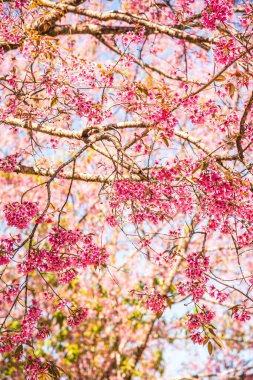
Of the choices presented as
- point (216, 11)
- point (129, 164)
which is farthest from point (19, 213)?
point (216, 11)

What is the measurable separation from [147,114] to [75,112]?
64 cm

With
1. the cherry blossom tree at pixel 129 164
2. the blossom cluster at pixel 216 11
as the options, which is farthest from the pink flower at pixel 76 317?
the blossom cluster at pixel 216 11

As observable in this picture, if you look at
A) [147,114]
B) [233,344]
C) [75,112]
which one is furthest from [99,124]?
[233,344]

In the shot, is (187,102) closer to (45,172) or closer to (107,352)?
(45,172)

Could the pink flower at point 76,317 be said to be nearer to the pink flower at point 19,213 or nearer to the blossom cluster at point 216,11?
the pink flower at point 19,213

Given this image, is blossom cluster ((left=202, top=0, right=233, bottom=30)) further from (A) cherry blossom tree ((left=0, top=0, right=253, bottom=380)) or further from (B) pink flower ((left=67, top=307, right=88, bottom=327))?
(B) pink flower ((left=67, top=307, right=88, bottom=327))

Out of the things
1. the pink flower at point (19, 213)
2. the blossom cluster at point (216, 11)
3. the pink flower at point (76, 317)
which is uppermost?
the blossom cluster at point (216, 11)

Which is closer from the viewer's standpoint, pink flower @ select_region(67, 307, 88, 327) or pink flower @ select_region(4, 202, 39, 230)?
pink flower @ select_region(4, 202, 39, 230)

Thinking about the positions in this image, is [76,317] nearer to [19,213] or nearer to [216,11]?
[19,213]

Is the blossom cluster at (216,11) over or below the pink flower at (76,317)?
over

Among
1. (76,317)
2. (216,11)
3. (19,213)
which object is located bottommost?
(76,317)

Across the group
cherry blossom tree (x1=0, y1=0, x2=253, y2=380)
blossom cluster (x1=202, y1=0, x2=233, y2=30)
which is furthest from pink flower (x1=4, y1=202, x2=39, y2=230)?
blossom cluster (x1=202, y1=0, x2=233, y2=30)

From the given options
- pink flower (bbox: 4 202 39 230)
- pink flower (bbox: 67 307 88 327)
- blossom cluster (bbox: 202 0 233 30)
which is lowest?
pink flower (bbox: 67 307 88 327)

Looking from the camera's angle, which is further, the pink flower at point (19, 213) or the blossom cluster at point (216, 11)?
the pink flower at point (19, 213)
